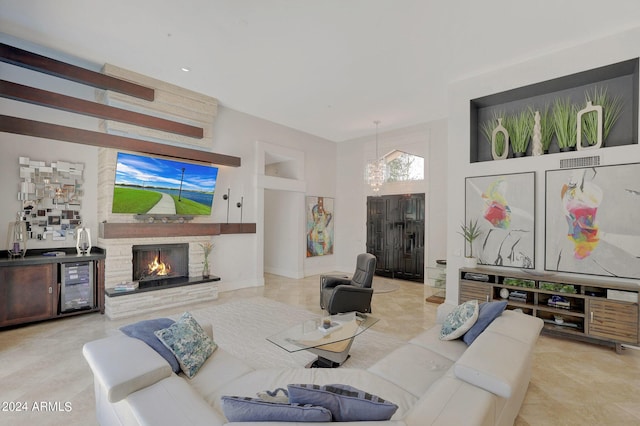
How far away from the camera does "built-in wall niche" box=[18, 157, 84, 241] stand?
14.3ft

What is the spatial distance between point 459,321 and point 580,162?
10.0 feet

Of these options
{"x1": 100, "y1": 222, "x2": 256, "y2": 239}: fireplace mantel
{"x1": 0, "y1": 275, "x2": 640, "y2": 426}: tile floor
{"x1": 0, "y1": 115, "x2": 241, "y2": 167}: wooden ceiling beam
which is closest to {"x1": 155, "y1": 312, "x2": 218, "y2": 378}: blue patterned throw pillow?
{"x1": 0, "y1": 275, "x2": 640, "y2": 426}: tile floor

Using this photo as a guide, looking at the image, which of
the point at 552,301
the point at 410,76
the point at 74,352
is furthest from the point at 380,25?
the point at 74,352

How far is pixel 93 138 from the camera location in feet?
14.5

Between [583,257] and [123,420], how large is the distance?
204 inches

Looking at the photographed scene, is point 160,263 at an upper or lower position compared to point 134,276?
upper

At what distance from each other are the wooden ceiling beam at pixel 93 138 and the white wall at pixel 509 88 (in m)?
4.43

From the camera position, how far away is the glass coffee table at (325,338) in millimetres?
2723

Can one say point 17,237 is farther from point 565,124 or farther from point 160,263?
point 565,124

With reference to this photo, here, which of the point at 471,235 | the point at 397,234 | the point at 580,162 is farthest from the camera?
the point at 397,234

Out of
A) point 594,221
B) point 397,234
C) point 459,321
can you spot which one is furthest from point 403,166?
point 459,321

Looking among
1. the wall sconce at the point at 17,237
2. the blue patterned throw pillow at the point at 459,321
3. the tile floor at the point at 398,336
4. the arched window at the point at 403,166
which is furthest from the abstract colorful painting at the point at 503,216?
the wall sconce at the point at 17,237

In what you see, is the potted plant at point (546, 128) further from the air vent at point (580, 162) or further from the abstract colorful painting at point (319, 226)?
the abstract colorful painting at point (319, 226)

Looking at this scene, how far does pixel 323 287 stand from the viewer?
4961 mm
